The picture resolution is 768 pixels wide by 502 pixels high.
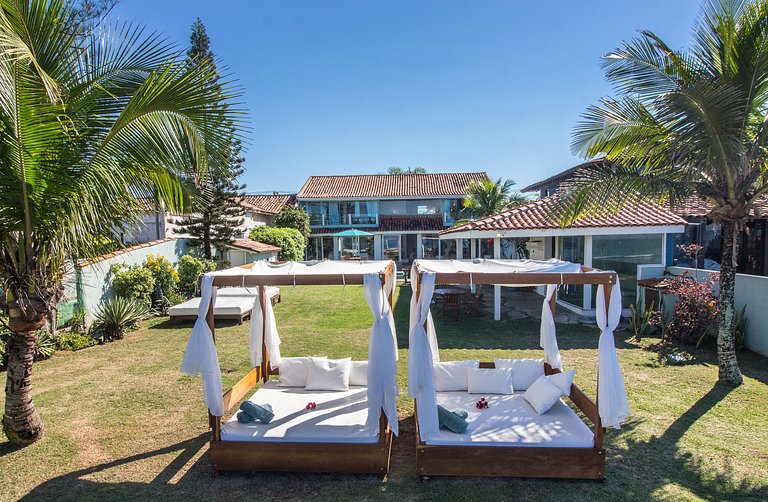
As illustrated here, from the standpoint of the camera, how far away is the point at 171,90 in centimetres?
452

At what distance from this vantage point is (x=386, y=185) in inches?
1348

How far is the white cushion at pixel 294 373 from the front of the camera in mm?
Result: 6566

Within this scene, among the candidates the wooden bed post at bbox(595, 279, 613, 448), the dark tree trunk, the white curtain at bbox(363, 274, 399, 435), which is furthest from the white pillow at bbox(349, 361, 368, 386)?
the dark tree trunk

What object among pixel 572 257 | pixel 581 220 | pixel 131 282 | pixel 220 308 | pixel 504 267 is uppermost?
pixel 581 220

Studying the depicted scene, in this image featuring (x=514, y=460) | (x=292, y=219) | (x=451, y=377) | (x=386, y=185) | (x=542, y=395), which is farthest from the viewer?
(x=386, y=185)

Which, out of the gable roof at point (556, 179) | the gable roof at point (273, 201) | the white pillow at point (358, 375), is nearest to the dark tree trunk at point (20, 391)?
the white pillow at point (358, 375)

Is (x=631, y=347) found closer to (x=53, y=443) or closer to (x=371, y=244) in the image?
(x=53, y=443)

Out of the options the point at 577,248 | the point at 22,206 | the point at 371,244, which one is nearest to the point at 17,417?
the point at 22,206

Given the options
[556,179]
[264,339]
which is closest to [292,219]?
[556,179]

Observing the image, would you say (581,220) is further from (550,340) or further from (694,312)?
(550,340)

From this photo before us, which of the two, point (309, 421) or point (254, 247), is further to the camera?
point (254, 247)

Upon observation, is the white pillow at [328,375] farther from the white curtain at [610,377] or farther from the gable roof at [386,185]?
the gable roof at [386,185]

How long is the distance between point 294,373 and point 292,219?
22.6 meters

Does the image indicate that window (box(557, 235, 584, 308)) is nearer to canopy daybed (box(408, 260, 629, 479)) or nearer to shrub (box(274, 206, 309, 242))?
canopy daybed (box(408, 260, 629, 479))
